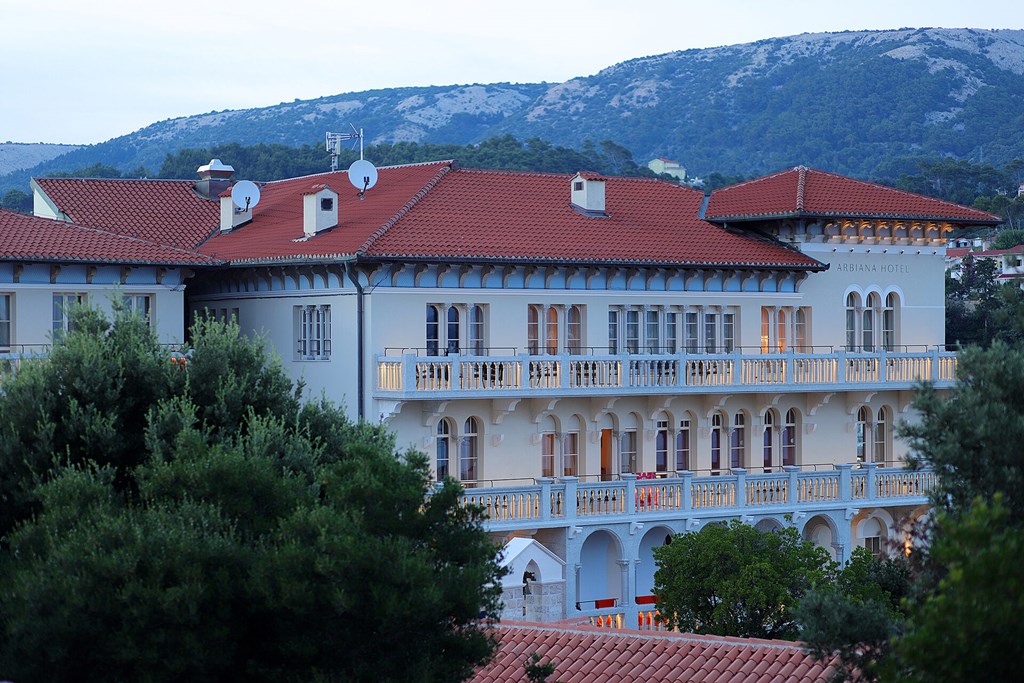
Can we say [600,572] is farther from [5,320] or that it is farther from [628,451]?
[5,320]

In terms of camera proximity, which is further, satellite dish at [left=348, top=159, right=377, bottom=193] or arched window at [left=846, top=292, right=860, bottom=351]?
arched window at [left=846, top=292, right=860, bottom=351]

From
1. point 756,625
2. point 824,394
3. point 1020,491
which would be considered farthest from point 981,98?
point 1020,491

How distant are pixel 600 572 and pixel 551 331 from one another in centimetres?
552

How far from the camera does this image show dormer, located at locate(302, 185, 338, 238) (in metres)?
40.2

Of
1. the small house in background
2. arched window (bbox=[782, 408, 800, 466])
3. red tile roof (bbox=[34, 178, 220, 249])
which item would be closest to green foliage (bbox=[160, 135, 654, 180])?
red tile roof (bbox=[34, 178, 220, 249])

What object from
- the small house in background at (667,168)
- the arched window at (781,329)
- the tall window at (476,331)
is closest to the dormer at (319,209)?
the tall window at (476,331)

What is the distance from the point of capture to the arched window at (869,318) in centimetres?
4516

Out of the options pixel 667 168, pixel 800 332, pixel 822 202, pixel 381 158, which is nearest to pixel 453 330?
pixel 800 332

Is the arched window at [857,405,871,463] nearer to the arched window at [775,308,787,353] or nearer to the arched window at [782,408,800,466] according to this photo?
the arched window at [782,408,800,466]

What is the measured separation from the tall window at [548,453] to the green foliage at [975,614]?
27512mm

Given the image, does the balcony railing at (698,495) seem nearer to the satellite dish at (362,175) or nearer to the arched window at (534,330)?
the arched window at (534,330)

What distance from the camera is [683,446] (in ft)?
141

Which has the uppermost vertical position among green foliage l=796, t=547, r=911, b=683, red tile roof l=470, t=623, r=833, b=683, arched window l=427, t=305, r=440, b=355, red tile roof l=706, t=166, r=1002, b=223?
red tile roof l=706, t=166, r=1002, b=223

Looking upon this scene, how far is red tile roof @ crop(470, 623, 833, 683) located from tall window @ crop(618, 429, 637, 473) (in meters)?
14.1
